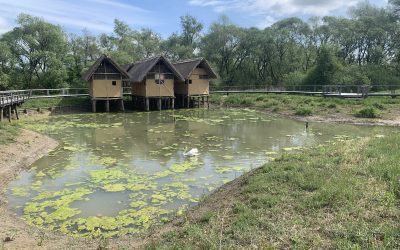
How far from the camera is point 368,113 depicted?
80.2ft

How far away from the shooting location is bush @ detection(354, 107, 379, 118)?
24250mm

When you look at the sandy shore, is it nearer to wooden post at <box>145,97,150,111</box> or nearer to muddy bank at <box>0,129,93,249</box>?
muddy bank at <box>0,129,93,249</box>

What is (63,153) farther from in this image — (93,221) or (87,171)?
(93,221)

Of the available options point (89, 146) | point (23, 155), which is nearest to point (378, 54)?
point (89, 146)

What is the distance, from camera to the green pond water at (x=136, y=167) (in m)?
8.71

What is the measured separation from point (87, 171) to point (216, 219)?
272 inches

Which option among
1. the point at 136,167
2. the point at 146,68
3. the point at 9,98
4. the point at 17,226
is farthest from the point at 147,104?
the point at 17,226

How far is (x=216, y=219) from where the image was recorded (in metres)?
7.09

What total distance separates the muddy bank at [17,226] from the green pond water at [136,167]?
11.7 inches

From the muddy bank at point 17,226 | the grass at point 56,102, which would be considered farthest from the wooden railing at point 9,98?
the muddy bank at point 17,226

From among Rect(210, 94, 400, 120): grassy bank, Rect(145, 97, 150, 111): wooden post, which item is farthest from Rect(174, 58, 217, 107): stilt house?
Rect(210, 94, 400, 120): grassy bank

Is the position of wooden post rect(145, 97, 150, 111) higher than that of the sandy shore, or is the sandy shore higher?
wooden post rect(145, 97, 150, 111)

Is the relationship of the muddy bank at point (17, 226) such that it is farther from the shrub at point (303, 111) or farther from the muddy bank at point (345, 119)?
the shrub at point (303, 111)

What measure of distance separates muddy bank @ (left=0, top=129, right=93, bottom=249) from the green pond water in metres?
0.30
